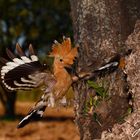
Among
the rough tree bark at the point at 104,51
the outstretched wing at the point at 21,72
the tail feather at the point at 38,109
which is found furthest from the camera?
the rough tree bark at the point at 104,51

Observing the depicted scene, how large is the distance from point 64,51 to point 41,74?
8.2 inches

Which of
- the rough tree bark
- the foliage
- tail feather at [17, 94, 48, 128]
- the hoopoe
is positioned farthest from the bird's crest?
the foliage

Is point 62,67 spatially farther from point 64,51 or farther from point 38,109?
point 38,109

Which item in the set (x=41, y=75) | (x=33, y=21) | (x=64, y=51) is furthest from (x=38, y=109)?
(x=33, y=21)

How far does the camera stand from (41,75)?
369 centimetres

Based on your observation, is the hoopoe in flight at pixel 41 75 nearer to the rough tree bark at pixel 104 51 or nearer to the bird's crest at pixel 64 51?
the bird's crest at pixel 64 51

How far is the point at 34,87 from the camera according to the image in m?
3.72

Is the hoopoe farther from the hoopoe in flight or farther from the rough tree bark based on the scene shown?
the rough tree bark

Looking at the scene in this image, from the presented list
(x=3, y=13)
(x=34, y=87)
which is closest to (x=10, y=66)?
(x=34, y=87)

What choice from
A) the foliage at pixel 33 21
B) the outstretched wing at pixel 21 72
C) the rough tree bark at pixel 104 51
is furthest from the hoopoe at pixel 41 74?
the foliage at pixel 33 21

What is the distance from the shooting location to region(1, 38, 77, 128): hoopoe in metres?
3.59

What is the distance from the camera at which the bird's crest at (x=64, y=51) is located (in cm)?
360

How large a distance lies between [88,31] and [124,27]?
0.90 feet

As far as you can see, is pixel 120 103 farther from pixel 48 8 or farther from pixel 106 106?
pixel 48 8
